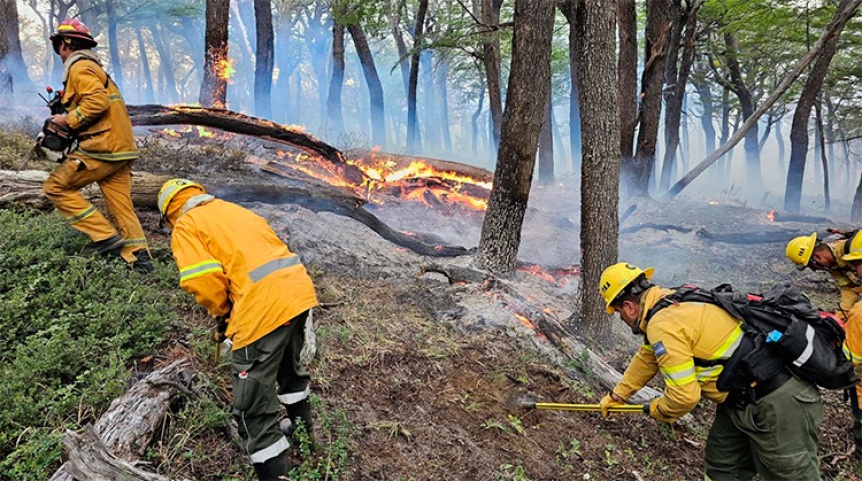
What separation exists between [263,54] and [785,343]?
54.6 ft

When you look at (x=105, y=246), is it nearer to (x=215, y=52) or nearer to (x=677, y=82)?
(x=215, y=52)

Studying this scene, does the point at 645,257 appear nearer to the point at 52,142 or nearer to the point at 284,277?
the point at 284,277

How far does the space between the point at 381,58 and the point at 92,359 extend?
175ft

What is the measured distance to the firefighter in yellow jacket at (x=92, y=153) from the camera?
169 inches

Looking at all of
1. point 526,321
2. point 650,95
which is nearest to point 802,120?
point 650,95

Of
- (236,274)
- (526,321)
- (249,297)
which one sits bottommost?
(526,321)

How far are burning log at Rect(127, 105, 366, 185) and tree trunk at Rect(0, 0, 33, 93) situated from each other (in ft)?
12.8

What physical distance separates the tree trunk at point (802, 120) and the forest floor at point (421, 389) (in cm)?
1067

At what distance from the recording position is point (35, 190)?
5188 millimetres

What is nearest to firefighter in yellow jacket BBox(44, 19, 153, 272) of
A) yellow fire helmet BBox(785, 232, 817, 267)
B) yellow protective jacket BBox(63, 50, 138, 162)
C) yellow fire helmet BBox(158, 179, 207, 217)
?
yellow protective jacket BBox(63, 50, 138, 162)

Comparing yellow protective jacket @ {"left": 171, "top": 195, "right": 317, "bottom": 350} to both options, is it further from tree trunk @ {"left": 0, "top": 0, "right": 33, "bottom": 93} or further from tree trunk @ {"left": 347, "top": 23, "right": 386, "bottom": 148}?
tree trunk @ {"left": 347, "top": 23, "right": 386, "bottom": 148}

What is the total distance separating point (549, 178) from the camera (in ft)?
50.6

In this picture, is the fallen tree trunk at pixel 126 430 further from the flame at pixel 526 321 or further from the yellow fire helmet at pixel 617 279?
the flame at pixel 526 321

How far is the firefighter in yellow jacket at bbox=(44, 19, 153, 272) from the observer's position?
14.1 ft
